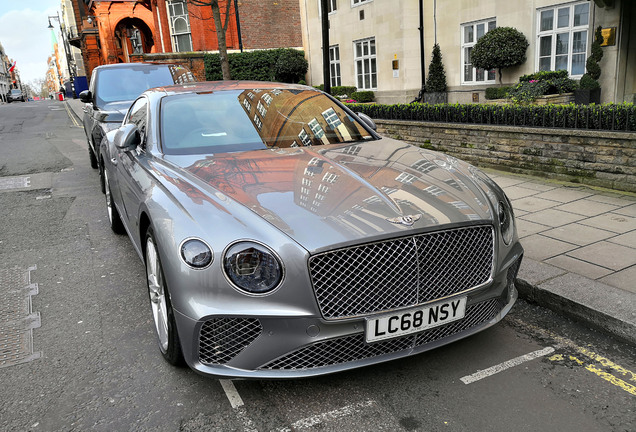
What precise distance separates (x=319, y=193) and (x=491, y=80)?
593 inches

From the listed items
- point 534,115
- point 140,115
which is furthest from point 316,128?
point 534,115

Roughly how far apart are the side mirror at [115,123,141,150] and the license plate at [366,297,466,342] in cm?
263

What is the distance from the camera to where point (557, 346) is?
3.22 metres

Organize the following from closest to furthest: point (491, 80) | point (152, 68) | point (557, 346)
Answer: point (557, 346) → point (152, 68) → point (491, 80)

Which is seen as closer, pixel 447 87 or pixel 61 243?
pixel 61 243

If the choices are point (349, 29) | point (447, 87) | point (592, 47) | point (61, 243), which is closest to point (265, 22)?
point (349, 29)

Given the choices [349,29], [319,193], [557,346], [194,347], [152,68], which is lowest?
[557,346]

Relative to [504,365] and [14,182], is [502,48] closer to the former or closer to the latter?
[14,182]

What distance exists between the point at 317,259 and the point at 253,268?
0.31 meters

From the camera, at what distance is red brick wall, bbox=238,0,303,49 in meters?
27.6

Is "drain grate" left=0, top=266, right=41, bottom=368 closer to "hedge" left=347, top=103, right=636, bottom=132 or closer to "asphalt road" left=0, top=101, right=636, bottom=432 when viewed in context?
"asphalt road" left=0, top=101, right=636, bottom=432

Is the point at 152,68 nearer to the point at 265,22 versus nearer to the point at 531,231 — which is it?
the point at 531,231

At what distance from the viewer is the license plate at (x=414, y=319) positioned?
8.22 feet

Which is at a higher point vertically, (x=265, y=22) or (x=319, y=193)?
(x=265, y=22)
